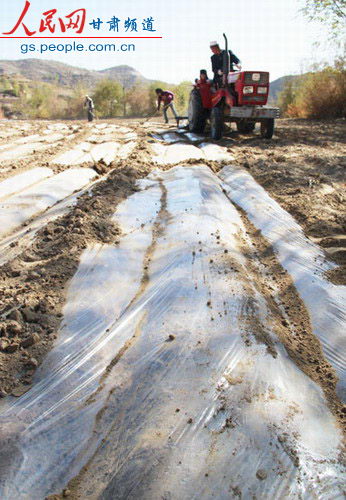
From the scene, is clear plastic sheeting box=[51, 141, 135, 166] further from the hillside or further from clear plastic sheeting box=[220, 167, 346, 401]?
the hillside

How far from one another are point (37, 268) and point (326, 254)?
2.03 m

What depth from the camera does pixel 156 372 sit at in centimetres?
166

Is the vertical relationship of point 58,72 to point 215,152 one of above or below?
above

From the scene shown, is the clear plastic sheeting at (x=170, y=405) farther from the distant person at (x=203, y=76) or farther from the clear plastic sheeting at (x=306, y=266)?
the distant person at (x=203, y=76)

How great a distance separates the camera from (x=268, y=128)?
7.25m

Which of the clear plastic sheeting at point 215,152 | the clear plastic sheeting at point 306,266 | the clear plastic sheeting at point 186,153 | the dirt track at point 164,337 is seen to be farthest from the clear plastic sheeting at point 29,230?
the clear plastic sheeting at point 215,152

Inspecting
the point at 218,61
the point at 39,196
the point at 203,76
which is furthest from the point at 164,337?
the point at 203,76

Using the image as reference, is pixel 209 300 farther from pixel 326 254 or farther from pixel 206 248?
pixel 326 254

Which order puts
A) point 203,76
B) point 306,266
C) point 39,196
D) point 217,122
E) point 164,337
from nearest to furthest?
point 164,337 → point 306,266 → point 39,196 → point 217,122 → point 203,76

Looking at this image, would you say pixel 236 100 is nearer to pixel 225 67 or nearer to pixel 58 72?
pixel 225 67

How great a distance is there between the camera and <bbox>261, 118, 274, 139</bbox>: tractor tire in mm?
7207

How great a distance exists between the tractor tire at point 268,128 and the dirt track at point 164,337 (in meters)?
3.84

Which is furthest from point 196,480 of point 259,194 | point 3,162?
point 3,162

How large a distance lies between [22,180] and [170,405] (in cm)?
416
